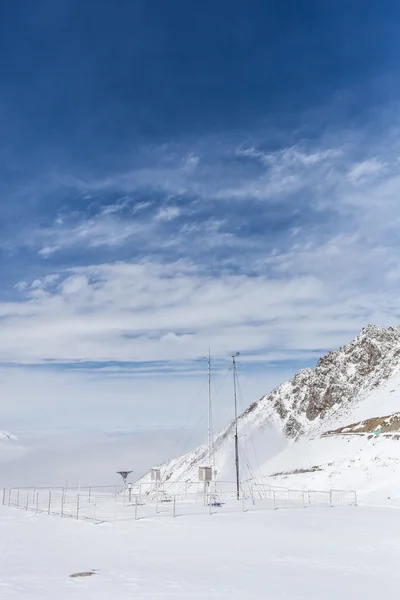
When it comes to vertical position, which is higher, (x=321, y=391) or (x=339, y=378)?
(x=339, y=378)

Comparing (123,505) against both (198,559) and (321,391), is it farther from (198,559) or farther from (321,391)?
(321,391)

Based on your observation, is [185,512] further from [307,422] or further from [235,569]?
[307,422]

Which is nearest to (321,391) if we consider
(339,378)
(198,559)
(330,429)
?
(339,378)

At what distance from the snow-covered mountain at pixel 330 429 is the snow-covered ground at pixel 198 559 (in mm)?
34549

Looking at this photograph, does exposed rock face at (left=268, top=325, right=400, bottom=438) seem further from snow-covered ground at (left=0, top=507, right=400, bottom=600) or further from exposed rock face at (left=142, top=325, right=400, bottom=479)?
snow-covered ground at (left=0, top=507, right=400, bottom=600)

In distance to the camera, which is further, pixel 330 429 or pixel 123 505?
pixel 330 429

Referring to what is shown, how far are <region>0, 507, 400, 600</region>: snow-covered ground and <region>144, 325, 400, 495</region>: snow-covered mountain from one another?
113 feet

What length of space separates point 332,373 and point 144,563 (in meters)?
130

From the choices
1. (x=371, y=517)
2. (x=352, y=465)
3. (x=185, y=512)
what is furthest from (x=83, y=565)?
(x=352, y=465)

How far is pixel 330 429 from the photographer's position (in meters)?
109

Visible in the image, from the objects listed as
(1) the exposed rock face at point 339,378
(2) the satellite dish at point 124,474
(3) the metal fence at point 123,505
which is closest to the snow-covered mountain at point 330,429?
(1) the exposed rock face at point 339,378

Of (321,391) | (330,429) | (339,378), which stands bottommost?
(330,429)

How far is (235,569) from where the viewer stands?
15492mm

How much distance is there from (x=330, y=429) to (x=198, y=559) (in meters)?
96.5
